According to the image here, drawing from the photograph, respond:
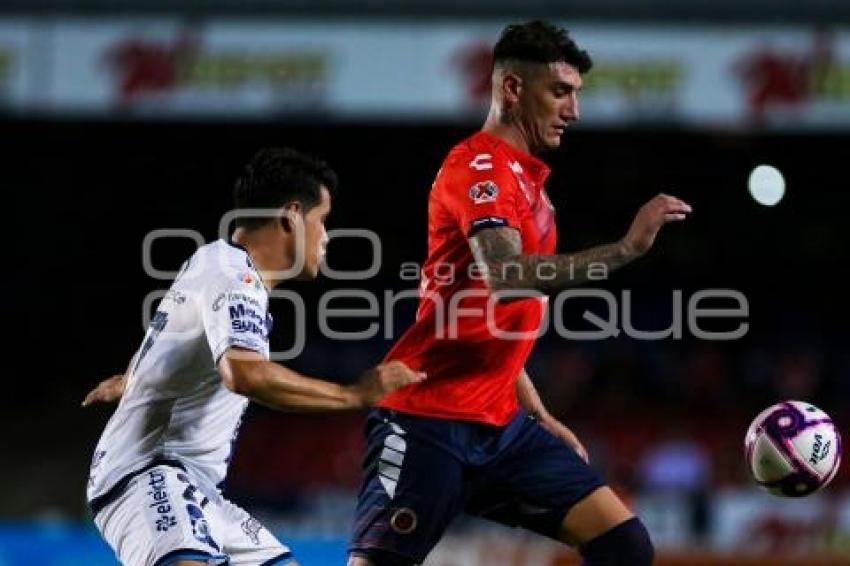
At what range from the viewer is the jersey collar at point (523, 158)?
517 centimetres

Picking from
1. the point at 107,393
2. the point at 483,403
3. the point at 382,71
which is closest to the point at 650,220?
the point at 483,403

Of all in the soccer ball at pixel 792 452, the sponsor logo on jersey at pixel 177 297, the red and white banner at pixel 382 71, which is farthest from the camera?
the red and white banner at pixel 382 71

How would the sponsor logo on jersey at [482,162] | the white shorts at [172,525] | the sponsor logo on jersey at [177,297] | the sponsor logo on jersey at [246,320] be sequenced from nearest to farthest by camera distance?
the sponsor logo on jersey at [246,320] → the white shorts at [172,525] → the sponsor logo on jersey at [177,297] → the sponsor logo on jersey at [482,162]

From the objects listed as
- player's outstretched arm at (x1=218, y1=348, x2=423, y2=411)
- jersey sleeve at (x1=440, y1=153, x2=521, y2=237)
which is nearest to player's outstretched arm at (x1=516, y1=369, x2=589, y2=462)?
jersey sleeve at (x1=440, y1=153, x2=521, y2=237)

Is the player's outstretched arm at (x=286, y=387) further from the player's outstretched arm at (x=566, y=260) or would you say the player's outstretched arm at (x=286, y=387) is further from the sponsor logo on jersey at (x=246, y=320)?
the player's outstretched arm at (x=566, y=260)

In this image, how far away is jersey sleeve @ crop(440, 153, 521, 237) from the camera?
16.0 feet

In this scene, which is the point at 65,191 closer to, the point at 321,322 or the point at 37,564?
the point at 321,322

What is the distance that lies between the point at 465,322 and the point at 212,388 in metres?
0.84

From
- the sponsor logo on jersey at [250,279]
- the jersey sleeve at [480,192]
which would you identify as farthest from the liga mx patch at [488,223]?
the sponsor logo on jersey at [250,279]

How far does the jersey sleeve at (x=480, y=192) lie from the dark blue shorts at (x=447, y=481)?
26.6 inches

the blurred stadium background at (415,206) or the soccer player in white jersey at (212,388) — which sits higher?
the blurred stadium background at (415,206)

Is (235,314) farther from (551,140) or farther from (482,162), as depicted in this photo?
(551,140)

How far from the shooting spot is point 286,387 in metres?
4.38

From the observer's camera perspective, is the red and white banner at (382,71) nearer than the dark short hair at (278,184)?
No
